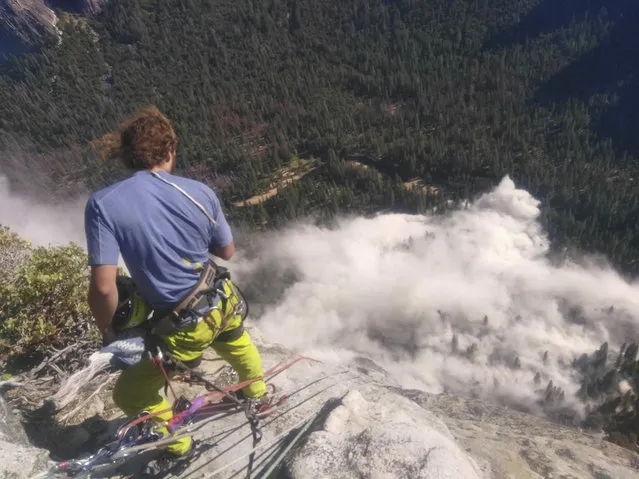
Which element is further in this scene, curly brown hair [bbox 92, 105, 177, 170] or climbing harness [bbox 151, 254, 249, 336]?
climbing harness [bbox 151, 254, 249, 336]

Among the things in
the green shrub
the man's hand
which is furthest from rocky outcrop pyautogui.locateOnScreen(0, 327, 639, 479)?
the man's hand


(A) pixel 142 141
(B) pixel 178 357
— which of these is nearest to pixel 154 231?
(A) pixel 142 141

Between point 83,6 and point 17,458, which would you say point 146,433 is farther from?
point 83,6

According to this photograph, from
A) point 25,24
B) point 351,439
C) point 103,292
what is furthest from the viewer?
point 25,24

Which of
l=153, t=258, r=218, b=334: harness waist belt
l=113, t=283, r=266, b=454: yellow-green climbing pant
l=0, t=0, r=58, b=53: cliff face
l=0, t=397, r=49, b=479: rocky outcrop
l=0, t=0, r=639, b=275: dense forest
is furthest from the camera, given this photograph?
l=0, t=0, r=58, b=53: cliff face

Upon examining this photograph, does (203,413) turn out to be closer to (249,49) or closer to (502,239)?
(502,239)

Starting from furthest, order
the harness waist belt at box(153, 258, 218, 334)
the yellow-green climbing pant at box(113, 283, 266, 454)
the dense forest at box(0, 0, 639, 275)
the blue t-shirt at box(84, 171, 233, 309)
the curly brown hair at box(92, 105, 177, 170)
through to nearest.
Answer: the dense forest at box(0, 0, 639, 275) → the yellow-green climbing pant at box(113, 283, 266, 454) → the harness waist belt at box(153, 258, 218, 334) → the curly brown hair at box(92, 105, 177, 170) → the blue t-shirt at box(84, 171, 233, 309)

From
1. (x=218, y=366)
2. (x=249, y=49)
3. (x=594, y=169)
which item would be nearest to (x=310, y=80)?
(x=249, y=49)

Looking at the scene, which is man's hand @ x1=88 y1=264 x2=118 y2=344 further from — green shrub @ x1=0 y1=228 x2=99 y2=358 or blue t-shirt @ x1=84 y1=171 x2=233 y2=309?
green shrub @ x1=0 y1=228 x2=99 y2=358
